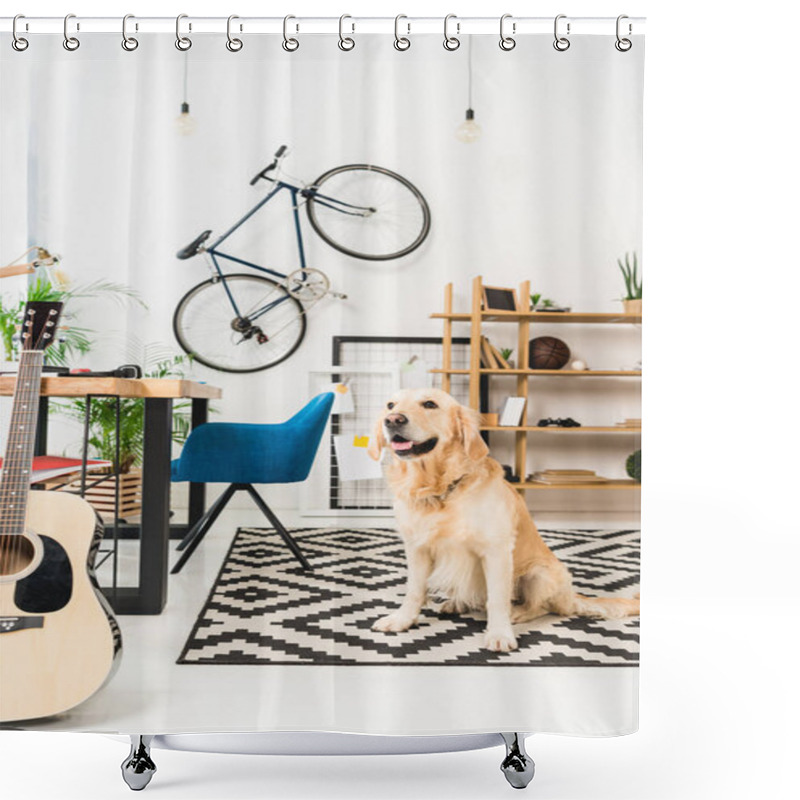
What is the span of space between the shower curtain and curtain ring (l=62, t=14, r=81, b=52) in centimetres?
2

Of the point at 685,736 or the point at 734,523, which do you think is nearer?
the point at 685,736

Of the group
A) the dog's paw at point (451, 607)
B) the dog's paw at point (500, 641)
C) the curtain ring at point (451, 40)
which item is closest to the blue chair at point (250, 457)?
the dog's paw at point (451, 607)

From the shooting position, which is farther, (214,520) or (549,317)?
(214,520)

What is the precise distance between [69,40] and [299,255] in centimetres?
70

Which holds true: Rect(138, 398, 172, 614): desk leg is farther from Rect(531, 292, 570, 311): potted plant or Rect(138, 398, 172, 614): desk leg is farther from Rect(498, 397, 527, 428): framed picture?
Rect(531, 292, 570, 311): potted plant

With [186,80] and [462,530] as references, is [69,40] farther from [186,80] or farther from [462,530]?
[462,530]

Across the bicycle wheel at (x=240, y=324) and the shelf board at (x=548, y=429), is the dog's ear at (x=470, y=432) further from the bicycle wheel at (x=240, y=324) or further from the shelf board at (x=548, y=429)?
the bicycle wheel at (x=240, y=324)

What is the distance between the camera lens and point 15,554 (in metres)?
1.85

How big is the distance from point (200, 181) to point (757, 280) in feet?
7.80

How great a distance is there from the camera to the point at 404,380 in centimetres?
188

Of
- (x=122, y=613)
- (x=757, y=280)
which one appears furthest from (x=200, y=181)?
(x=757, y=280)

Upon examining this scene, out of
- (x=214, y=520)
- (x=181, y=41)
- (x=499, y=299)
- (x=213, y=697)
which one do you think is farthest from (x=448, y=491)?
(x=181, y=41)

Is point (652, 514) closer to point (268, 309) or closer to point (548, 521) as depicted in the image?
point (548, 521)

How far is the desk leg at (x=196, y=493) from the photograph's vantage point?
1.99 metres
